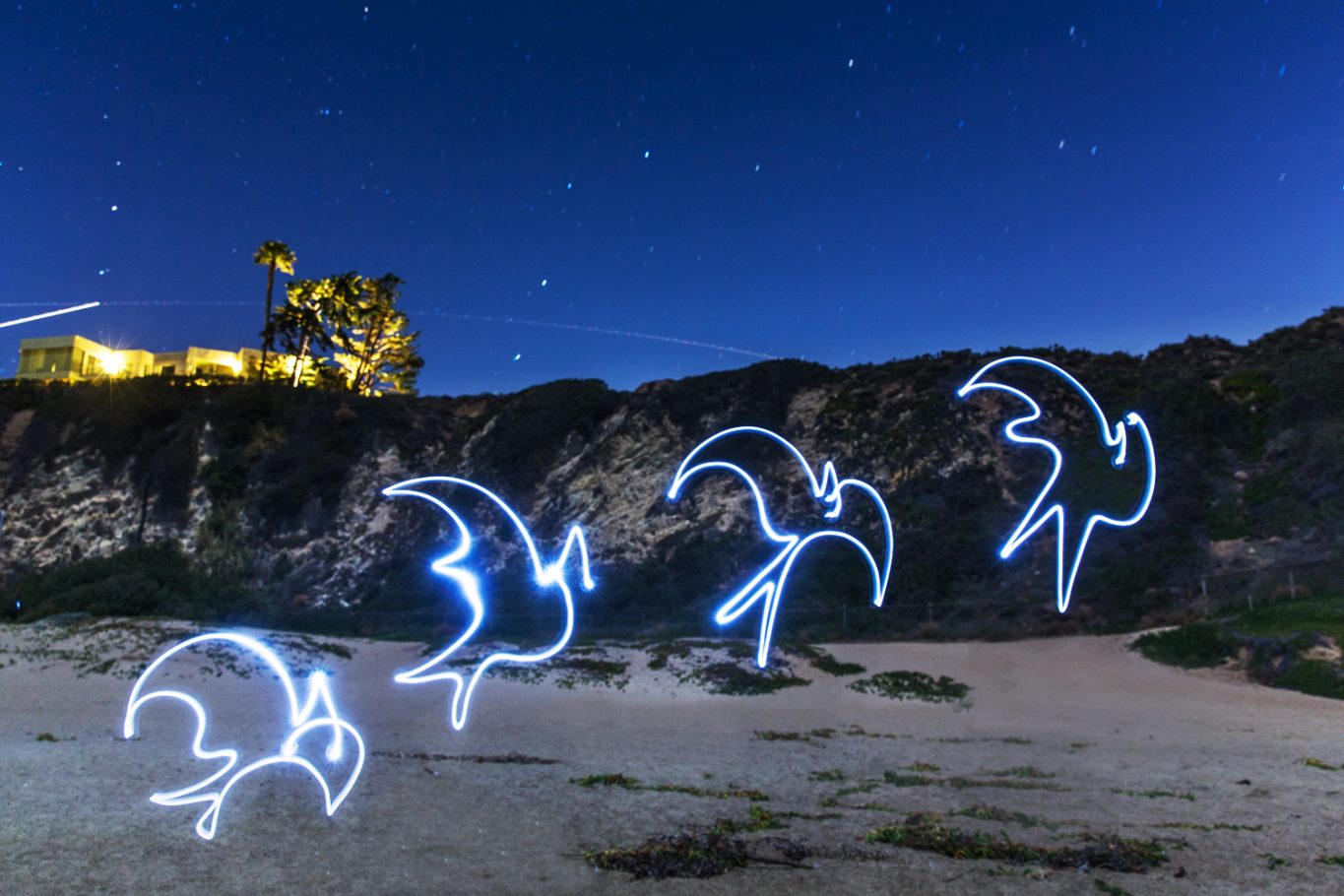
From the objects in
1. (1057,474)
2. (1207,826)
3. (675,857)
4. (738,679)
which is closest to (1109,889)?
(1207,826)

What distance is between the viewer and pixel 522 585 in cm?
3566

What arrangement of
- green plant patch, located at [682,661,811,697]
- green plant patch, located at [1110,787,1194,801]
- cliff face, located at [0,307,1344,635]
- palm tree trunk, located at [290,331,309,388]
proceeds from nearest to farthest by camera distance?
green plant patch, located at [1110,787,1194,801] < green plant patch, located at [682,661,811,697] < cliff face, located at [0,307,1344,635] < palm tree trunk, located at [290,331,309,388]

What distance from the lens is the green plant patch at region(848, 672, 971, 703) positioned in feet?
68.2

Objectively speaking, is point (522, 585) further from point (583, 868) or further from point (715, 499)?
point (583, 868)

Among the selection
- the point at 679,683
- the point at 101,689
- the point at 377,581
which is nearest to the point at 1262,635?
the point at 679,683

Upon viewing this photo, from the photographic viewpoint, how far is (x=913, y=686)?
840 inches

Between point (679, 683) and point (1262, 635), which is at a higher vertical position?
point (1262, 635)

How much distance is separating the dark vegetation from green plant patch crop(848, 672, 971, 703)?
5.31 m

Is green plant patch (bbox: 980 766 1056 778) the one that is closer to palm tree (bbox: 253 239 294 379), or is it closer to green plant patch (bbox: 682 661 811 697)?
green plant patch (bbox: 682 661 811 697)

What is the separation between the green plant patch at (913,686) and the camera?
2078 centimetres

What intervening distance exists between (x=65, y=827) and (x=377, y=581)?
101ft

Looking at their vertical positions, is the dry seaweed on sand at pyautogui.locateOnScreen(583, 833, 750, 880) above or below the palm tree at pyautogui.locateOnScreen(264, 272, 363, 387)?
below

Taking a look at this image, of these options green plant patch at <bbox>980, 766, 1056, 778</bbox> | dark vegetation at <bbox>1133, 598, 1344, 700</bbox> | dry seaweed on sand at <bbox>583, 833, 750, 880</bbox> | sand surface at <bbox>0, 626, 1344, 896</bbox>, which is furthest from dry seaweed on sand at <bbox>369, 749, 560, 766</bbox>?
dark vegetation at <bbox>1133, 598, 1344, 700</bbox>

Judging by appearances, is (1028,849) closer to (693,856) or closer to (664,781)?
(693,856)
